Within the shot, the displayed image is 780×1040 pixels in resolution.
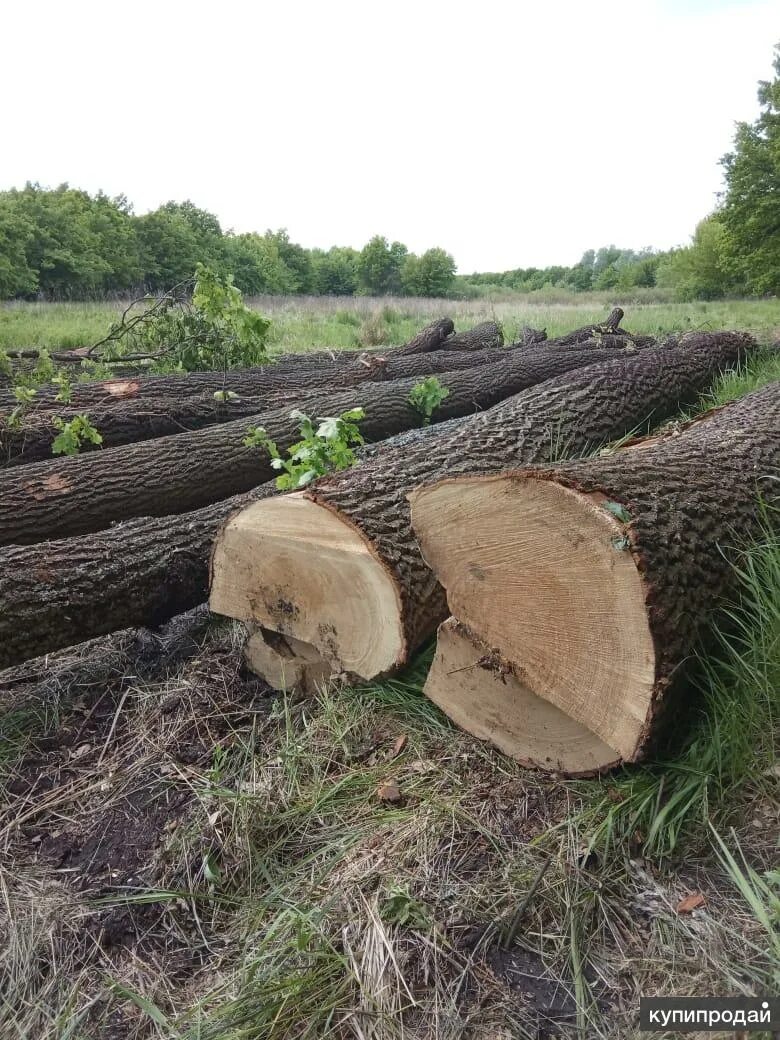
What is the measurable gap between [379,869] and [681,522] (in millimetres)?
1135

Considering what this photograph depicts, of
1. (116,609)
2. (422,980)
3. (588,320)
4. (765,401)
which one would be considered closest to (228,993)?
(422,980)

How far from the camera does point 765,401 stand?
133 inches

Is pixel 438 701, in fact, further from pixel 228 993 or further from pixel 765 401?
A: pixel 765 401

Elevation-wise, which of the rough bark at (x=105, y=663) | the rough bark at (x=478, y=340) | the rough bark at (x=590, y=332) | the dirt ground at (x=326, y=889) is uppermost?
the rough bark at (x=590, y=332)

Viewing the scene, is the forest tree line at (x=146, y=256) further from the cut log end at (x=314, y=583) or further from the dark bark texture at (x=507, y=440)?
the cut log end at (x=314, y=583)

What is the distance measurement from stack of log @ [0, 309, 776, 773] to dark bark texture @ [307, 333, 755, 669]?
0.01 metres

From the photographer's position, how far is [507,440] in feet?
9.93

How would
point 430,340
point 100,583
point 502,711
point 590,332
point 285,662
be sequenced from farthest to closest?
point 590,332
point 430,340
point 100,583
point 285,662
point 502,711

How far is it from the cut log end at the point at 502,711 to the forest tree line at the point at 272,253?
11792 mm

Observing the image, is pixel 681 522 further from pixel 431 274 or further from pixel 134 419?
pixel 431 274

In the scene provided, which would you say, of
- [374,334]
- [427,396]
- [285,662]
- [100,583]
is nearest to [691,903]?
[285,662]

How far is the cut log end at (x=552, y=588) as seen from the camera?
1562 mm

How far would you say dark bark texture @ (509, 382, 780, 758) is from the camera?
5.09 ft

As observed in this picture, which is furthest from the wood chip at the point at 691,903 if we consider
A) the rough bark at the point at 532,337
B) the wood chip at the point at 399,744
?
the rough bark at the point at 532,337
